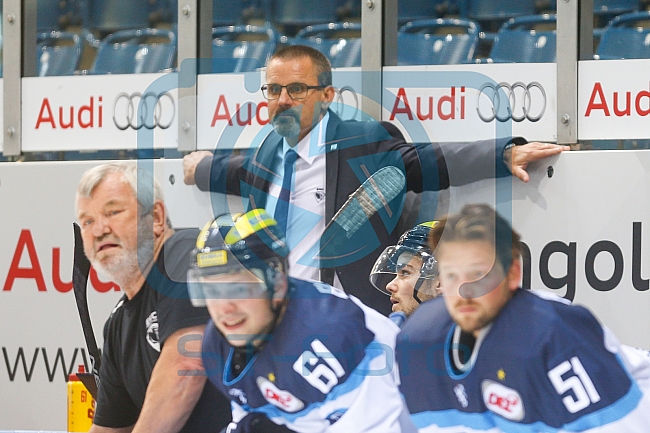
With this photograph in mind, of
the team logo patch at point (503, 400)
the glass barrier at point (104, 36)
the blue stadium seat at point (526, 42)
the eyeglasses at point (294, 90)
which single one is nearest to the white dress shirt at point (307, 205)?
the eyeglasses at point (294, 90)

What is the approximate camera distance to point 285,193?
3.16 m

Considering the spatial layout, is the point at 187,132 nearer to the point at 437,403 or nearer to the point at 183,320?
the point at 183,320

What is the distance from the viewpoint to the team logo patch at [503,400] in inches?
110

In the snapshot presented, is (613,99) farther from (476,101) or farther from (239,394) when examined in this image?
(239,394)

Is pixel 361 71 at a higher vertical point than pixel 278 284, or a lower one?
higher

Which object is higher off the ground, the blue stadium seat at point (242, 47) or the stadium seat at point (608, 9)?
the stadium seat at point (608, 9)

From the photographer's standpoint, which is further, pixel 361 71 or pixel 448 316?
pixel 361 71

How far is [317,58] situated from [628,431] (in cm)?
149

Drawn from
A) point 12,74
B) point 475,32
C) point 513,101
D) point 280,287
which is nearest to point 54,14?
point 12,74

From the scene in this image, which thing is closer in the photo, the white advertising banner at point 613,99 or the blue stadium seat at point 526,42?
the white advertising banner at point 613,99

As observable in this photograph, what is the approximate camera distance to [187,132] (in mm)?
3377

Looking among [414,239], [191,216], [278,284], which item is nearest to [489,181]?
[414,239]

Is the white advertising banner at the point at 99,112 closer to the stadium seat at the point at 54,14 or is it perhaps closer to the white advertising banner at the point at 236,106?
the white advertising banner at the point at 236,106

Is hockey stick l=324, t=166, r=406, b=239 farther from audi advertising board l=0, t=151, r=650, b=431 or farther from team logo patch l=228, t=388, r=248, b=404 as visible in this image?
team logo patch l=228, t=388, r=248, b=404
